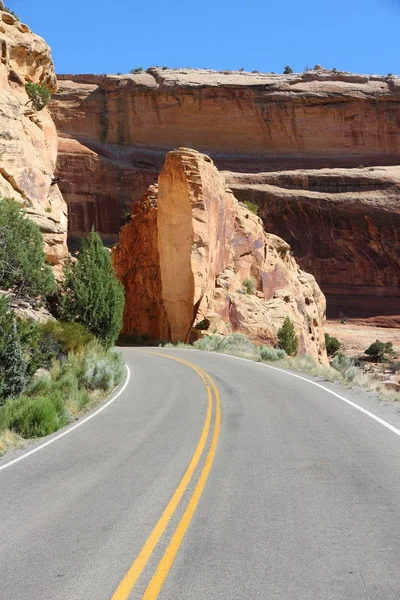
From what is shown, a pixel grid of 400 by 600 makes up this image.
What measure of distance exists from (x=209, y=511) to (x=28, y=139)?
32929 millimetres

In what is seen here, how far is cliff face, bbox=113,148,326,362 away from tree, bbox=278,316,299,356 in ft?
3.37

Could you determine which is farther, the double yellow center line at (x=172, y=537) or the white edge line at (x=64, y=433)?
the white edge line at (x=64, y=433)

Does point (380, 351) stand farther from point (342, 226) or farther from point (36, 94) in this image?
point (36, 94)

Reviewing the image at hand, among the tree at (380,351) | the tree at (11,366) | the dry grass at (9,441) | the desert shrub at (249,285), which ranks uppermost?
the desert shrub at (249,285)

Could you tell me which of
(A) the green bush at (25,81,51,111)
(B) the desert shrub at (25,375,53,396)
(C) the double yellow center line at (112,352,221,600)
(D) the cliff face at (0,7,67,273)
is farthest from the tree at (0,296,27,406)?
(A) the green bush at (25,81,51,111)

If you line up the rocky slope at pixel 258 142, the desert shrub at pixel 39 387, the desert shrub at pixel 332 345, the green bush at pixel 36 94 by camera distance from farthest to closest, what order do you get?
the rocky slope at pixel 258 142, the desert shrub at pixel 332 345, the green bush at pixel 36 94, the desert shrub at pixel 39 387

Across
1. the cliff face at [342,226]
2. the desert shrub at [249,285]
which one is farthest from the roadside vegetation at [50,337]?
the cliff face at [342,226]

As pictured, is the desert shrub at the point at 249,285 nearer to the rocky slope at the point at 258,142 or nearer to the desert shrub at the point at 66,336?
the desert shrub at the point at 66,336

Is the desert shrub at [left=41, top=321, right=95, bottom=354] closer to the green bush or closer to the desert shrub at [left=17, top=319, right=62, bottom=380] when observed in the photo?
the desert shrub at [left=17, top=319, right=62, bottom=380]

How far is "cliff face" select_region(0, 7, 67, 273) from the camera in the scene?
1187 inches

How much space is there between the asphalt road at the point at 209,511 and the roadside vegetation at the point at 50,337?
1317mm

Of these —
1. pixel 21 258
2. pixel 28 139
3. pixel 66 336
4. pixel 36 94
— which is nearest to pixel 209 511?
pixel 66 336

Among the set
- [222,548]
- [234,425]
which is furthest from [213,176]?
[222,548]

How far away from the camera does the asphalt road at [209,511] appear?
444 centimetres
